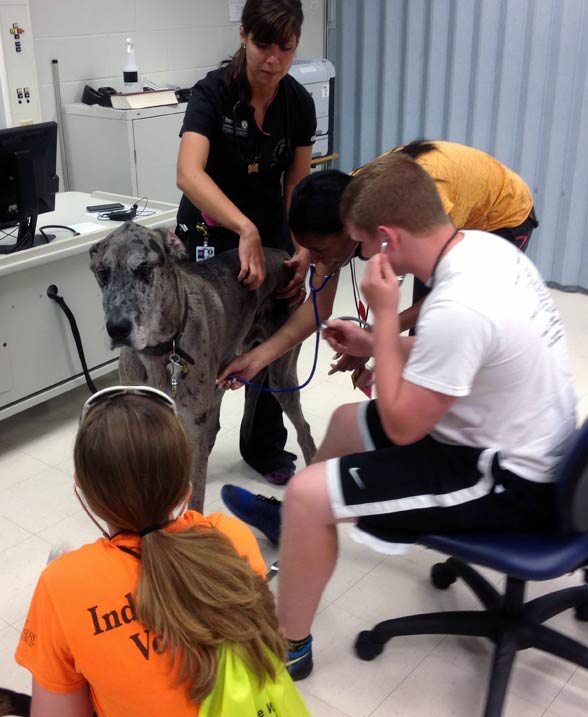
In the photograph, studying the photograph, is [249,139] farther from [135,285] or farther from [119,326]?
[119,326]

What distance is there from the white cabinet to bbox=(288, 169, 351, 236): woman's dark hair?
2473 mm

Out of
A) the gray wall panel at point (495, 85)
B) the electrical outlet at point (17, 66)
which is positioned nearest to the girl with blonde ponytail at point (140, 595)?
the electrical outlet at point (17, 66)

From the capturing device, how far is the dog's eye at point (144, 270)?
1902mm

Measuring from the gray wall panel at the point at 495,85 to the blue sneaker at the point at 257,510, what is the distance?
3.01 metres

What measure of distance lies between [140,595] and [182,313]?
107 centimetres

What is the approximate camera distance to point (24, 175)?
269cm

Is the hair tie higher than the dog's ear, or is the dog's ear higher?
the dog's ear

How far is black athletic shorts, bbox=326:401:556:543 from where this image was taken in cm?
153

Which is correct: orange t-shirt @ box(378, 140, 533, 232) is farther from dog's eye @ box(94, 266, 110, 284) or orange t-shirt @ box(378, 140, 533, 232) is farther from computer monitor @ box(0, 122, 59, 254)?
computer monitor @ box(0, 122, 59, 254)

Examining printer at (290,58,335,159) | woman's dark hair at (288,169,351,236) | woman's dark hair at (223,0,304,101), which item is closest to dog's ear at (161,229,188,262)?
woman's dark hair at (288,169,351,236)

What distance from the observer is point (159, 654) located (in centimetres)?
104

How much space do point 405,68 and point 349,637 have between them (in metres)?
3.90

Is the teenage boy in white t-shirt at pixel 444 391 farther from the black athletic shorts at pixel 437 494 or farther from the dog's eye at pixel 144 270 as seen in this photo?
the dog's eye at pixel 144 270

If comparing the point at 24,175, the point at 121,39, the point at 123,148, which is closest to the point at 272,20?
the point at 24,175
